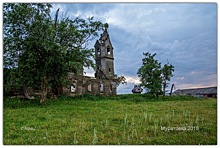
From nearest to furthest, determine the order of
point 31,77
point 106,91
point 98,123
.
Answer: point 98,123
point 31,77
point 106,91

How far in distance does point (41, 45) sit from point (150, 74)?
38.5ft

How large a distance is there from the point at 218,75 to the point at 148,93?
1449cm

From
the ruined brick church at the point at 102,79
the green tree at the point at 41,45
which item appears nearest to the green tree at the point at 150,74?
the ruined brick church at the point at 102,79

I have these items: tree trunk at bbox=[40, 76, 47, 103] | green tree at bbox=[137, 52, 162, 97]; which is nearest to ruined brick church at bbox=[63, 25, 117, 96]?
green tree at bbox=[137, 52, 162, 97]

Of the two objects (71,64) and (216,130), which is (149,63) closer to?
(71,64)

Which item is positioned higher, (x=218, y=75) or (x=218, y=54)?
(x=218, y=54)

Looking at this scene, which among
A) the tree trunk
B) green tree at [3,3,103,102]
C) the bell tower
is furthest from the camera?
the bell tower

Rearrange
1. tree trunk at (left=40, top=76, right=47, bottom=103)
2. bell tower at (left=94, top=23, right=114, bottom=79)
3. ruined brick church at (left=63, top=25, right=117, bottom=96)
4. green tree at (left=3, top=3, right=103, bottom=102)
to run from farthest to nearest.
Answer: bell tower at (left=94, top=23, right=114, bottom=79), ruined brick church at (left=63, top=25, right=117, bottom=96), tree trunk at (left=40, top=76, right=47, bottom=103), green tree at (left=3, top=3, right=103, bottom=102)

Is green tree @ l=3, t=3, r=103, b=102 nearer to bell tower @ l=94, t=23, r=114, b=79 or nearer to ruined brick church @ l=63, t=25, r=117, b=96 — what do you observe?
ruined brick church @ l=63, t=25, r=117, b=96

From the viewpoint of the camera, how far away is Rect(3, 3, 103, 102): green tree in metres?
9.24

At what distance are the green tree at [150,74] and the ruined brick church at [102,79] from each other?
3059 mm

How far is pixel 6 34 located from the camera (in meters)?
8.77

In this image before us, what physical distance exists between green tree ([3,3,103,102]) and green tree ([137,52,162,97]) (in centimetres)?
819

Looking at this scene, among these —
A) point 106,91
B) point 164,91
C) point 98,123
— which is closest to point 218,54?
point 98,123
